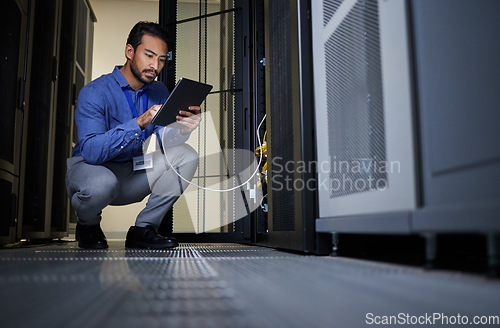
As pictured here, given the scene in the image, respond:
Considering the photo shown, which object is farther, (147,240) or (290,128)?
(147,240)

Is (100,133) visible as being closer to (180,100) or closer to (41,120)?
(180,100)

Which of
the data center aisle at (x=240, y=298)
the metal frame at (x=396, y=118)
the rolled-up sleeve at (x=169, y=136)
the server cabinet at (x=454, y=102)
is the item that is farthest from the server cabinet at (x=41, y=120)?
the server cabinet at (x=454, y=102)

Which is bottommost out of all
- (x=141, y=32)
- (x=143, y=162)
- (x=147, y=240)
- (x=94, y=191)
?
(x=147, y=240)

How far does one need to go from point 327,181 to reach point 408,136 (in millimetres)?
449

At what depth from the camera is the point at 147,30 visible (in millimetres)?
2273

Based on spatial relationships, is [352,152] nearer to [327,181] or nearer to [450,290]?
[327,181]

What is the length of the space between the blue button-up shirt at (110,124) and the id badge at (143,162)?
28 mm

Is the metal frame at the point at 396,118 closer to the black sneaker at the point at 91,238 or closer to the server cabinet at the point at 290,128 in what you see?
the server cabinet at the point at 290,128

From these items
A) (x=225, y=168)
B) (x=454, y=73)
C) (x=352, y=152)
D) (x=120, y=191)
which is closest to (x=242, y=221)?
(x=225, y=168)

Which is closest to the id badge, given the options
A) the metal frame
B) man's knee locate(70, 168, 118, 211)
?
man's knee locate(70, 168, 118, 211)

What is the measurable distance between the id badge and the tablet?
260mm

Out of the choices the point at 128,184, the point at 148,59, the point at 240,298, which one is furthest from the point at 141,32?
the point at 240,298

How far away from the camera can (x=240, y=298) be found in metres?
0.53

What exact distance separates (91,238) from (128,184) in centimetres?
33
